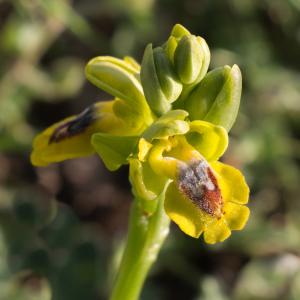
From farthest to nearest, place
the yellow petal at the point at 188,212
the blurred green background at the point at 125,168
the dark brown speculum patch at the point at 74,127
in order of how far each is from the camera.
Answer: the blurred green background at the point at 125,168 < the dark brown speculum patch at the point at 74,127 < the yellow petal at the point at 188,212

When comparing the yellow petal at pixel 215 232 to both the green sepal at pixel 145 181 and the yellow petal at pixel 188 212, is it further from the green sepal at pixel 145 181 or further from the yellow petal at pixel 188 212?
the green sepal at pixel 145 181

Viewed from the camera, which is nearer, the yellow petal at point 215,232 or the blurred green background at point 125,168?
the yellow petal at point 215,232

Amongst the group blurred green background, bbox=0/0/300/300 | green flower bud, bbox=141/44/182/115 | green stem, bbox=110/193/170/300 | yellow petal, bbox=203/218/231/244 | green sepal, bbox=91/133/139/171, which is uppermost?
green flower bud, bbox=141/44/182/115

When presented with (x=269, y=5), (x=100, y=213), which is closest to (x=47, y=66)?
(x=100, y=213)

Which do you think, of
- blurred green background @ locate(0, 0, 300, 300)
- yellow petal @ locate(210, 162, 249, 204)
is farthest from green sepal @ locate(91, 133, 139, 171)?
blurred green background @ locate(0, 0, 300, 300)

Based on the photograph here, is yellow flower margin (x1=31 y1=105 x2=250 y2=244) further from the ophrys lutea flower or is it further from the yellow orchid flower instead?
the yellow orchid flower

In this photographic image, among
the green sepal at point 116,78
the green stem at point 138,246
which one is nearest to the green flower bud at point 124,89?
the green sepal at point 116,78

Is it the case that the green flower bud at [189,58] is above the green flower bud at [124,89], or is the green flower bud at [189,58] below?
above
